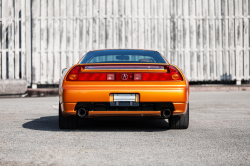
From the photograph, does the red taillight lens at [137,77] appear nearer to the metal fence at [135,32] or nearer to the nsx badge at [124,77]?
the nsx badge at [124,77]

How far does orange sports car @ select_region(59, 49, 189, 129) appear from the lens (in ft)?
14.3

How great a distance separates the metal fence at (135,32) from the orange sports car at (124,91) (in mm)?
9375

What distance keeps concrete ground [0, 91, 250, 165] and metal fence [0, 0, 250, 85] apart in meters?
8.18

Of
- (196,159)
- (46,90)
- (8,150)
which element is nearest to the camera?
(196,159)

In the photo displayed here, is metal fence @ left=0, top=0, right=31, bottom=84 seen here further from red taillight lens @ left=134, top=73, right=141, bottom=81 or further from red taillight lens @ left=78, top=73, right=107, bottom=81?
red taillight lens @ left=134, top=73, right=141, bottom=81

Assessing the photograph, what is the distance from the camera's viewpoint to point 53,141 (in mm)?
4070

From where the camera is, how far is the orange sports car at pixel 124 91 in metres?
4.36

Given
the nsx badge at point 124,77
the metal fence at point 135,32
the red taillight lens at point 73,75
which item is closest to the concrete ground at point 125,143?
the nsx badge at point 124,77

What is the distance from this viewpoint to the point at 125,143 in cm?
395

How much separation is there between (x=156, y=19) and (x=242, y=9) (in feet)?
11.1

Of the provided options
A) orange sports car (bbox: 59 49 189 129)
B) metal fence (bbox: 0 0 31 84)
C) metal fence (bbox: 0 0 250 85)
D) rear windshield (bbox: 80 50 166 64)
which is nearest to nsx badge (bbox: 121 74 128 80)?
orange sports car (bbox: 59 49 189 129)

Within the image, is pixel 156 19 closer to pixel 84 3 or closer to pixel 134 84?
pixel 84 3

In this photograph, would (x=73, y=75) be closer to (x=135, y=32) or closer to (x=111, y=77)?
(x=111, y=77)

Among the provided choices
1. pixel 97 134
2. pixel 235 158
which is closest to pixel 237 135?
pixel 235 158
